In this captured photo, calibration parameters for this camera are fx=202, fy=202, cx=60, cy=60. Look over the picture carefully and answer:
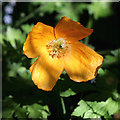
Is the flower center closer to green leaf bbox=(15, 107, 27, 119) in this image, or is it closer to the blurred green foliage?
the blurred green foliage

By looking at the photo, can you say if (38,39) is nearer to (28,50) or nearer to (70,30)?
(28,50)

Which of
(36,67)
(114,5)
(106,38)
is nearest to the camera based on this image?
(36,67)

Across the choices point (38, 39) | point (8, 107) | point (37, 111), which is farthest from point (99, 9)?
point (8, 107)

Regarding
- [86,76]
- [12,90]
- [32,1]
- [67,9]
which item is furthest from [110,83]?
[32,1]

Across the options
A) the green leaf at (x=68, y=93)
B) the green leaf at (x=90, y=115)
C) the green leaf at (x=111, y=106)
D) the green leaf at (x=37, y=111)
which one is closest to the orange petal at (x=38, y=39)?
the green leaf at (x=68, y=93)

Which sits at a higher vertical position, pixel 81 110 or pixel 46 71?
pixel 46 71

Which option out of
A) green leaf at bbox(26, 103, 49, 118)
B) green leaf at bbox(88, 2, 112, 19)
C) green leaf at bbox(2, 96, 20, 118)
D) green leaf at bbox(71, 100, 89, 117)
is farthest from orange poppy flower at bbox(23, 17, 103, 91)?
green leaf at bbox(88, 2, 112, 19)

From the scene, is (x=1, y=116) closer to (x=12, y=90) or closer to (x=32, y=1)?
(x=12, y=90)
